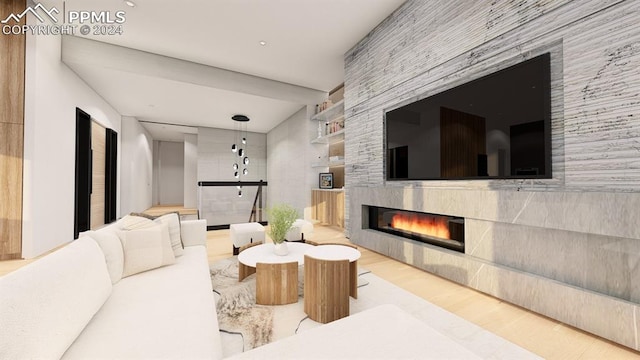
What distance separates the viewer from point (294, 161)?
6.63 metres

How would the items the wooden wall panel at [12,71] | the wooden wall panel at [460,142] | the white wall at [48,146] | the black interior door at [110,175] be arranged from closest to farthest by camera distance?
the wooden wall panel at [460,142], the wooden wall panel at [12,71], the white wall at [48,146], the black interior door at [110,175]

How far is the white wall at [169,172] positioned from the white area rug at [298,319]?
31.4ft

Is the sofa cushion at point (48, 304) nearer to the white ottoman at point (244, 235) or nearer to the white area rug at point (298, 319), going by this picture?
the white area rug at point (298, 319)

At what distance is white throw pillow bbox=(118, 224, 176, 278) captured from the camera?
1.79m

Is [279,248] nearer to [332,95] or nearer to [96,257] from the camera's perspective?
[96,257]

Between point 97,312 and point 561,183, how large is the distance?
118 inches

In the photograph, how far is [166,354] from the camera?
961 millimetres

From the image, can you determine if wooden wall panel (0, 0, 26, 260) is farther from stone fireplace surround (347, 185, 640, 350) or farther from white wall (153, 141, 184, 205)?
white wall (153, 141, 184, 205)

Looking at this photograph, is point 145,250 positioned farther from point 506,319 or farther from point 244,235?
point 506,319

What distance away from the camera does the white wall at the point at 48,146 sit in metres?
3.17

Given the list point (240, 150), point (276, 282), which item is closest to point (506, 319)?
point (276, 282)

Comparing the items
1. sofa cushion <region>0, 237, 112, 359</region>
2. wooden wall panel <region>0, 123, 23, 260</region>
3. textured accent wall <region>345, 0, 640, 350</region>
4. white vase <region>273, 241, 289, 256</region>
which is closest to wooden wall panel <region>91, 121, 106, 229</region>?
wooden wall panel <region>0, 123, 23, 260</region>

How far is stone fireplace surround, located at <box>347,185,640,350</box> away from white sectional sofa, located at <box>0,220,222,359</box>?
2.22 meters

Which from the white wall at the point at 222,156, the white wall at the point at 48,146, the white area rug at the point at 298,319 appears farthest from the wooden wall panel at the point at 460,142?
the white wall at the point at 222,156
